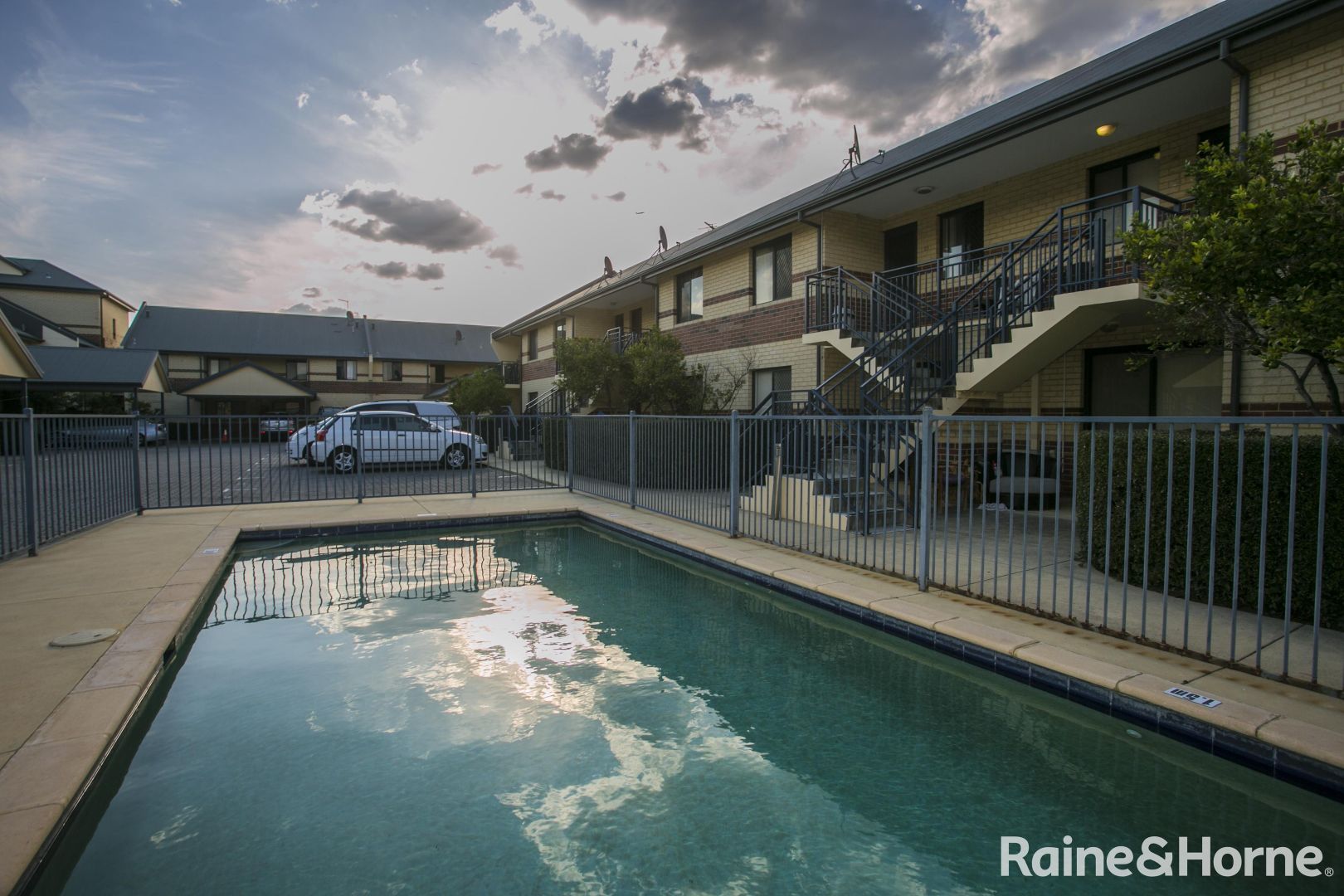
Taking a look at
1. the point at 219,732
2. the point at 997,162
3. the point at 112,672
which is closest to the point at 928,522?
the point at 219,732

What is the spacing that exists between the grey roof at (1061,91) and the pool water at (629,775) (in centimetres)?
712

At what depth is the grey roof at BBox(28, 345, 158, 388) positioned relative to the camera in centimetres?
2639

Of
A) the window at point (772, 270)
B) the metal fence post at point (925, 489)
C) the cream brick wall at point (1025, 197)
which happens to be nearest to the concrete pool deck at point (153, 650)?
the metal fence post at point (925, 489)

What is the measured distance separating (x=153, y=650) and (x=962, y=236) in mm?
12669

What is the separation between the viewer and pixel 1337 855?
97.4 inches

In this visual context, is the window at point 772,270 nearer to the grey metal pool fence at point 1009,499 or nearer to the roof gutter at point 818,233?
the roof gutter at point 818,233

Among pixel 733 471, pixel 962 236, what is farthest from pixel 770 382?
pixel 733 471

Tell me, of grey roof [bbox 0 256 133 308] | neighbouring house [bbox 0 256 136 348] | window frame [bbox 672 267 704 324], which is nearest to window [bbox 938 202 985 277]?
window frame [bbox 672 267 704 324]

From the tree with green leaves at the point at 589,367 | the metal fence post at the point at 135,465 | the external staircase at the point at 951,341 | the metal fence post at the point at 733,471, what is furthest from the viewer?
the tree with green leaves at the point at 589,367

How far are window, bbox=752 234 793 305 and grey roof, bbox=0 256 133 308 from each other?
43519mm

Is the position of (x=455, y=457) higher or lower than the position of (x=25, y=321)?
lower

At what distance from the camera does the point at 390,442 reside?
14.8 meters

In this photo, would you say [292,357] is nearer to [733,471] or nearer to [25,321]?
[25,321]

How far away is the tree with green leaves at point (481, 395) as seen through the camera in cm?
2522
